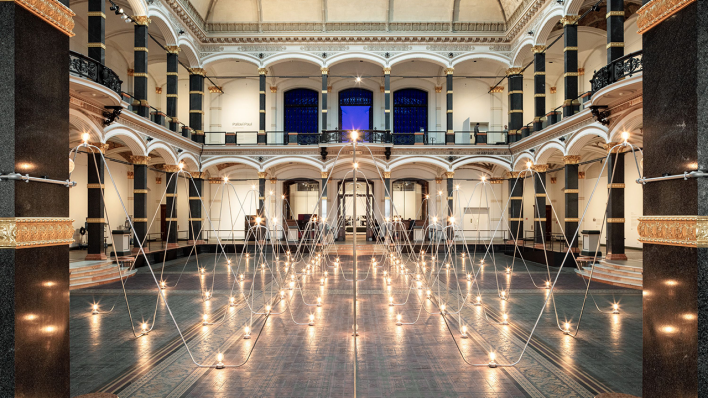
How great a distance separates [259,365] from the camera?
15.6ft

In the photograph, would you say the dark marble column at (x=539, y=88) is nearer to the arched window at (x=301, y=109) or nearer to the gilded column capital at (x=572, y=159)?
the gilded column capital at (x=572, y=159)

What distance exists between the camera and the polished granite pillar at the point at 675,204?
8.42ft

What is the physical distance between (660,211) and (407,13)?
19258 mm

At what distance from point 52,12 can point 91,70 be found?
9.08 metres

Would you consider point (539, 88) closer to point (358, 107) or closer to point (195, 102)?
point (358, 107)

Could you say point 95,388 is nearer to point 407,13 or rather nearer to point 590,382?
point 590,382

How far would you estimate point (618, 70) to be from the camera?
33.4 ft

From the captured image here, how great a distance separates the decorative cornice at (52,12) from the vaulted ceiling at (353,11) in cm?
1797

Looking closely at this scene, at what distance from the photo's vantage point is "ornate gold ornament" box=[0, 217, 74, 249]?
2660 mm

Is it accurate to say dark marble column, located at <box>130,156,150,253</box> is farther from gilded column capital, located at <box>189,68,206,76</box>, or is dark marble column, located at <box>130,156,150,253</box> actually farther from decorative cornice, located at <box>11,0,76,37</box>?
decorative cornice, located at <box>11,0,76,37</box>

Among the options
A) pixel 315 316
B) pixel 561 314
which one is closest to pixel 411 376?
pixel 315 316

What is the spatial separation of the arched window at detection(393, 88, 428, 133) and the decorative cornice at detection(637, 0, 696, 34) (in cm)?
2072

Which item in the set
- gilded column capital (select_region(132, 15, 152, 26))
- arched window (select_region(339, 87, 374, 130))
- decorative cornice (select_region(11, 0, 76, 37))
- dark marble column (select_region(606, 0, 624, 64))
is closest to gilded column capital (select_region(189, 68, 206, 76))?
gilded column capital (select_region(132, 15, 152, 26))

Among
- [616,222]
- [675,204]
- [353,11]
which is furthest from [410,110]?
[675,204]
